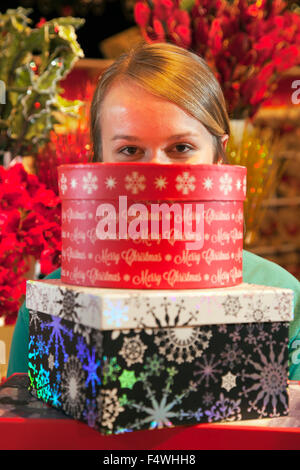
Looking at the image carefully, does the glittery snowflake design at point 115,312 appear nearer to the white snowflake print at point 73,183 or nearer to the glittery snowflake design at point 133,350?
the glittery snowflake design at point 133,350

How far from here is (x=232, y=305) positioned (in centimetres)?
85

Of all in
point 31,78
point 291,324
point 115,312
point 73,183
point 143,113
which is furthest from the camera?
point 31,78

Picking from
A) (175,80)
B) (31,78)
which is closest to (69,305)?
(175,80)

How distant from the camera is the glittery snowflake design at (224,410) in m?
0.85

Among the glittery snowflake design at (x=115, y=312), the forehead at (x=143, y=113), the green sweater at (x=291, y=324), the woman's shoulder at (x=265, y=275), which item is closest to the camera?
the glittery snowflake design at (x=115, y=312)

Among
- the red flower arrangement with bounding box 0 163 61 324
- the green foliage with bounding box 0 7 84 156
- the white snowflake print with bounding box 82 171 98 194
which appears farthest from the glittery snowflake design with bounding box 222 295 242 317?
the green foliage with bounding box 0 7 84 156

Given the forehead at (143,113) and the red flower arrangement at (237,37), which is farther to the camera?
the red flower arrangement at (237,37)

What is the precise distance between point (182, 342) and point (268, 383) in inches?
5.6

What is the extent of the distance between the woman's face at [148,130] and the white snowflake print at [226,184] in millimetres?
187

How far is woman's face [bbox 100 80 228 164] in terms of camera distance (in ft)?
3.42

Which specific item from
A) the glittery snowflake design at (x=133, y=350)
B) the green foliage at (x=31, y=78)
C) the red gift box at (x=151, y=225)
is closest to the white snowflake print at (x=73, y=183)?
the red gift box at (x=151, y=225)

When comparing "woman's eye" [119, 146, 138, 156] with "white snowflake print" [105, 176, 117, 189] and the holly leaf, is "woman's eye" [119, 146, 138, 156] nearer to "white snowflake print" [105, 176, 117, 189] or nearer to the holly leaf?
"white snowflake print" [105, 176, 117, 189]

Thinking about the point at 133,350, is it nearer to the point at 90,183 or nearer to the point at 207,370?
the point at 207,370
